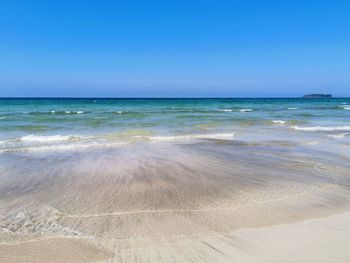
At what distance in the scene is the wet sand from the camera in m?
3.65

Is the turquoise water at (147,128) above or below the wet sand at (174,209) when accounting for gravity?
above

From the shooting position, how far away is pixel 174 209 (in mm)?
4996

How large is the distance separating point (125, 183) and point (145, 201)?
1.16 m

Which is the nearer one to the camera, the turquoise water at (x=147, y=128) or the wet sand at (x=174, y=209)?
the wet sand at (x=174, y=209)


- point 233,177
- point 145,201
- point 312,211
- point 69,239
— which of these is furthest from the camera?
point 233,177

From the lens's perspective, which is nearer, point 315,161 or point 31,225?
point 31,225

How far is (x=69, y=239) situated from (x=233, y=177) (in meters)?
3.90

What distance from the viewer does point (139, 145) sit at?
11.3m

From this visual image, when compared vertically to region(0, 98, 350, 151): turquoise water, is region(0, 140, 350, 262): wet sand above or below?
below

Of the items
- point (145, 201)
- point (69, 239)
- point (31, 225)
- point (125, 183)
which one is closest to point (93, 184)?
point (125, 183)

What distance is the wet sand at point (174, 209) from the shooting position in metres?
3.65

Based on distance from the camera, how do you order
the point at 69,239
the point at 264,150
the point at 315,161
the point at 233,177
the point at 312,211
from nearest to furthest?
the point at 69,239 → the point at 312,211 → the point at 233,177 → the point at 315,161 → the point at 264,150

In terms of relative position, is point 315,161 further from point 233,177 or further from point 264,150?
point 233,177

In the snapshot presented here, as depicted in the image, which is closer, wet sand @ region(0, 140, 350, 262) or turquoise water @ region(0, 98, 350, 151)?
wet sand @ region(0, 140, 350, 262)
